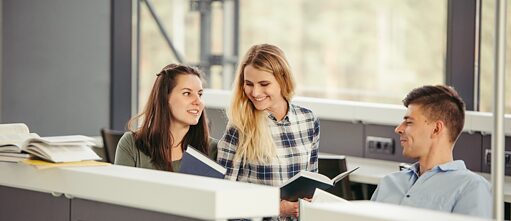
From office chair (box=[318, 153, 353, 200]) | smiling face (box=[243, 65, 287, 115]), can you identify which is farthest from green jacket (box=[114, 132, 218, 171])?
office chair (box=[318, 153, 353, 200])

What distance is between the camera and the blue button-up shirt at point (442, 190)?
3.13 metres

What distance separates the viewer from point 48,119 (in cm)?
640

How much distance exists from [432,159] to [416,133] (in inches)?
3.9

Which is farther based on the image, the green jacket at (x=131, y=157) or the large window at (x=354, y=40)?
the large window at (x=354, y=40)

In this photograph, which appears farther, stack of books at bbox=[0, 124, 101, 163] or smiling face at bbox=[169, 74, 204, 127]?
smiling face at bbox=[169, 74, 204, 127]

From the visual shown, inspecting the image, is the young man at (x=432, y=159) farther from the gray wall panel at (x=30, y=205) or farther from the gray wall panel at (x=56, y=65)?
the gray wall panel at (x=56, y=65)

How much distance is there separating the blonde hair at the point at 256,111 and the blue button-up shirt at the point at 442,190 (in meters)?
0.42

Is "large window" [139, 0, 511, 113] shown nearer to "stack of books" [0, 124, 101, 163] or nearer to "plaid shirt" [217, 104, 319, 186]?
"plaid shirt" [217, 104, 319, 186]

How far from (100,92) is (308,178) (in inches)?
142

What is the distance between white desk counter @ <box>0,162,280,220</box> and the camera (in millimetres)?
2373

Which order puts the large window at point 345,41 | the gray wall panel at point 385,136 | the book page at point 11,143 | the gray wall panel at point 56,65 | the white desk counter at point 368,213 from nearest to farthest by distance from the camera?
the white desk counter at point 368,213 < the book page at point 11,143 < the gray wall panel at point 385,136 < the gray wall panel at point 56,65 < the large window at point 345,41

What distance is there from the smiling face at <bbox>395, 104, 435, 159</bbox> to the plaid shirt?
0.38 m

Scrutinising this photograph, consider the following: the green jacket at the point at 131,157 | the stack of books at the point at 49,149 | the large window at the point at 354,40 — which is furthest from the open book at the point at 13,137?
the large window at the point at 354,40

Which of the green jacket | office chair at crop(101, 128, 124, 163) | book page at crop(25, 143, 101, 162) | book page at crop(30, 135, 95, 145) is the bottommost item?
office chair at crop(101, 128, 124, 163)
